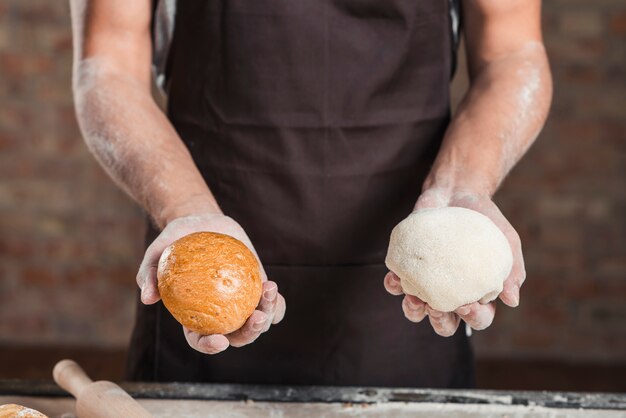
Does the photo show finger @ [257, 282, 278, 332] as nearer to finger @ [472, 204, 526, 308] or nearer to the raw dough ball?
the raw dough ball

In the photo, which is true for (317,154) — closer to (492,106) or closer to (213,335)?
(492,106)

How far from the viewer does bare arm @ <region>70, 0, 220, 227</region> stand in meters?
Result: 1.28

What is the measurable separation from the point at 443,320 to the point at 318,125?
1.53 feet

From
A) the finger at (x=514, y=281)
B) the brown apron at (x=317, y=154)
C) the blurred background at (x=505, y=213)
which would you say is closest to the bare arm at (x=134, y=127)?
the brown apron at (x=317, y=154)

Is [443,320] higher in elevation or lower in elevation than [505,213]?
higher

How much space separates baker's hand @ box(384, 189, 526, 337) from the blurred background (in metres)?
2.11

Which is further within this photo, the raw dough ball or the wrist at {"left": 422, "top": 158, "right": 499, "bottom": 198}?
the wrist at {"left": 422, "top": 158, "right": 499, "bottom": 198}

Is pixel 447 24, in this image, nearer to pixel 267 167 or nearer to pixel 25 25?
pixel 267 167

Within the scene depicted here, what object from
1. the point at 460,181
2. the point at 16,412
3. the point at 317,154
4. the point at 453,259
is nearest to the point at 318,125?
the point at 317,154

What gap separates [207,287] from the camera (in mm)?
1052

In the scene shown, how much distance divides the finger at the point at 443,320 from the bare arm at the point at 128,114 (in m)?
0.37

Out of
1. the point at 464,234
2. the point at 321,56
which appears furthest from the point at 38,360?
the point at 464,234

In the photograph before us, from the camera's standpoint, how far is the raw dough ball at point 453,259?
1104mm

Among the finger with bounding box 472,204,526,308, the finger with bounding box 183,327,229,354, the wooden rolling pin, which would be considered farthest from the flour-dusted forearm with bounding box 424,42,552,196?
the wooden rolling pin
